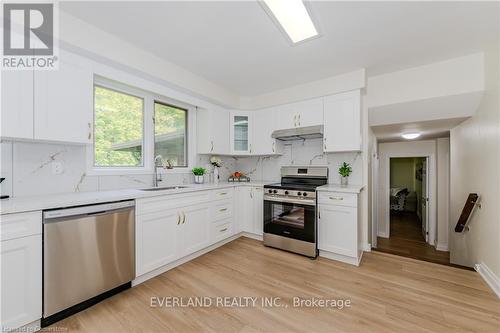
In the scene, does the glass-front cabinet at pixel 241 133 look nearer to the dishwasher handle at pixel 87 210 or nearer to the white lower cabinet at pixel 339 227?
the white lower cabinet at pixel 339 227

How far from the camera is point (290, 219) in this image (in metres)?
2.97

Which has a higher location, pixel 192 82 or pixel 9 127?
pixel 192 82

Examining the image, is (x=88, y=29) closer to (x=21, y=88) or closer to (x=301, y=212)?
(x=21, y=88)

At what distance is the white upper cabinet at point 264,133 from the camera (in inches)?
142

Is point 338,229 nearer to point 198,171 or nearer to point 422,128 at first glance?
point 198,171

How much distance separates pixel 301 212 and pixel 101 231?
7.48ft

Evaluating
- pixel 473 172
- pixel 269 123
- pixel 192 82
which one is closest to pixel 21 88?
pixel 192 82

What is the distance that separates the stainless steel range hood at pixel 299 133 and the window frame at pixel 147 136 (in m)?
1.46

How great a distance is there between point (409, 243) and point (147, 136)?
20.0 feet

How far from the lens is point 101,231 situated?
1808 millimetres

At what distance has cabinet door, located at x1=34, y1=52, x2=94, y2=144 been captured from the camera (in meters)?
1.71

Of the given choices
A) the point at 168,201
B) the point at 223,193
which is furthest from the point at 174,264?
the point at 223,193

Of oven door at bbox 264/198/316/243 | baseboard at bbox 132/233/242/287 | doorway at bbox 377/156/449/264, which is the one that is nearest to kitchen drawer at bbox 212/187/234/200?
oven door at bbox 264/198/316/243

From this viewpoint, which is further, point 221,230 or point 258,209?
point 258,209
